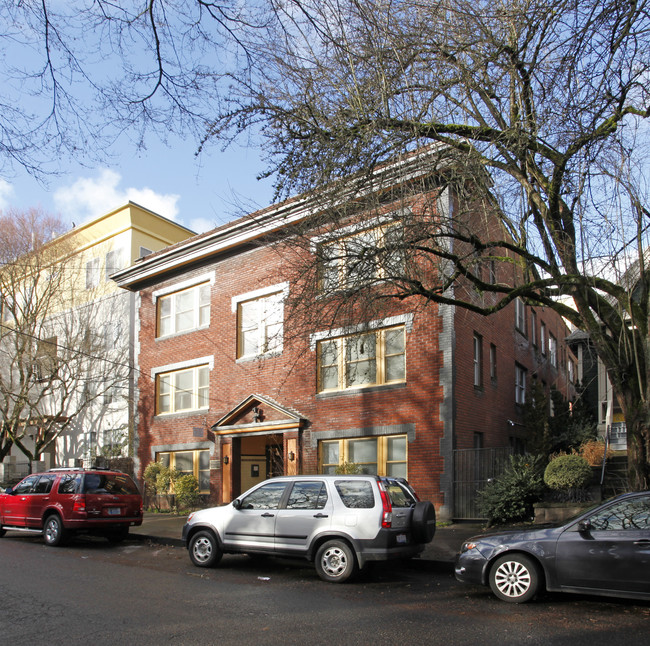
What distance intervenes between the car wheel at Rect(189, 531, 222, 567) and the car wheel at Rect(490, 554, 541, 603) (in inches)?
189

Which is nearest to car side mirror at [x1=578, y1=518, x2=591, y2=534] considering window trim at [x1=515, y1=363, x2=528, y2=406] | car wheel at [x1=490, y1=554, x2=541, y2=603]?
car wheel at [x1=490, y1=554, x2=541, y2=603]

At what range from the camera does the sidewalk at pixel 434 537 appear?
11641mm

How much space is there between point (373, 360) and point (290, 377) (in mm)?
2825

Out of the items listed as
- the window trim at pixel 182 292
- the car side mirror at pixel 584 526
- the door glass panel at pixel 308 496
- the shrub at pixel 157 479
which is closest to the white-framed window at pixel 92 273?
the window trim at pixel 182 292

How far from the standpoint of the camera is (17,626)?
22.9 ft

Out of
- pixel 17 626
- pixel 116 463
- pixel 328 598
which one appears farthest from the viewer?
pixel 116 463

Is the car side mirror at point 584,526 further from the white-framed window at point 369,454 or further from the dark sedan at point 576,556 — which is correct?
the white-framed window at point 369,454

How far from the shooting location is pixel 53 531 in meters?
14.5

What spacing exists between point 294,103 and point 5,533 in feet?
45.0

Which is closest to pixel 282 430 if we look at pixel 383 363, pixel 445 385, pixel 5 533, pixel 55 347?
pixel 383 363

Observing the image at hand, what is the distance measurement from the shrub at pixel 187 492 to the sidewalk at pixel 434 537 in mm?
603

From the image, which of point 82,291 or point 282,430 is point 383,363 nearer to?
point 282,430

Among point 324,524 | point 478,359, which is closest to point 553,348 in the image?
point 478,359

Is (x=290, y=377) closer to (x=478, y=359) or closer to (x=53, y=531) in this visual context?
(x=478, y=359)
